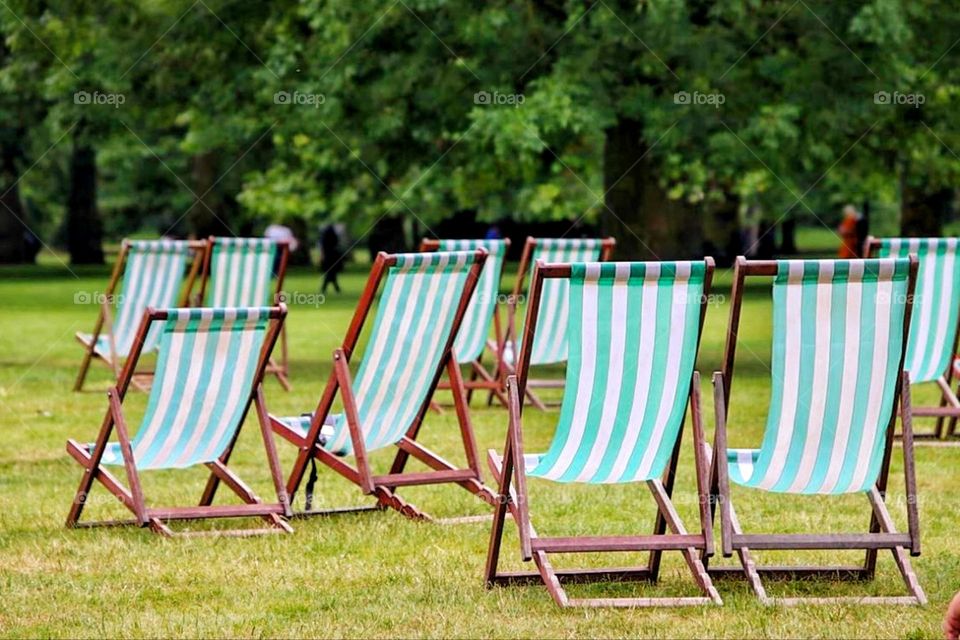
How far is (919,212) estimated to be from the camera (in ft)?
103

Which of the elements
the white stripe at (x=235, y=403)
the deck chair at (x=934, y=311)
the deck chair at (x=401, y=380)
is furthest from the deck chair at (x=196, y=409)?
the deck chair at (x=934, y=311)

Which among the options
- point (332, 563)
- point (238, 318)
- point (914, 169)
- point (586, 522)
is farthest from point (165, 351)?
point (914, 169)

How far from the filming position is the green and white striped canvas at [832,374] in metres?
5.38

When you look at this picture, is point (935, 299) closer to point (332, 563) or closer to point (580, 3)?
point (332, 563)

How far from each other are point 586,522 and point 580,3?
1015cm

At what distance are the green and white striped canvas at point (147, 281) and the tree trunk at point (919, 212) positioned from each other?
761 inches

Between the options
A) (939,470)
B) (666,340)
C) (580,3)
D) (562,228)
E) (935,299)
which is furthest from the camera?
(562,228)

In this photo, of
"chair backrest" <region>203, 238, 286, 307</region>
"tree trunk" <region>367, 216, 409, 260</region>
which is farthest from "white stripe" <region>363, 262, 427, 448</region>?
"tree trunk" <region>367, 216, 409, 260</region>

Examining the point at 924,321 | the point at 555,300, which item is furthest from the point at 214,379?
the point at 555,300

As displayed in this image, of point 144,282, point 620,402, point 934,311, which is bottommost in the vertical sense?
point 144,282

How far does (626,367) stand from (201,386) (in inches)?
81.0

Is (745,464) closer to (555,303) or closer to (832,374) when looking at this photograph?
(832,374)

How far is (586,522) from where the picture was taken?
717 cm

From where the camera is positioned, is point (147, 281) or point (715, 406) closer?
point (715, 406)
